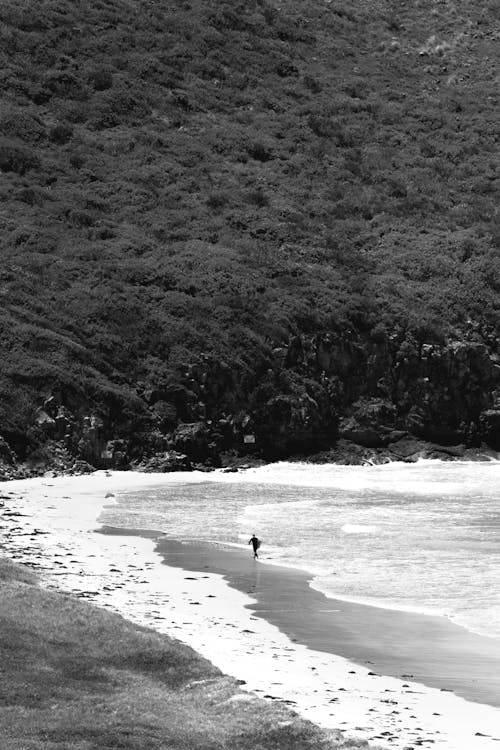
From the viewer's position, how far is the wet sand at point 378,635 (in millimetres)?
17281

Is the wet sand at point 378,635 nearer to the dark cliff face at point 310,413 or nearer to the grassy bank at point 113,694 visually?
the grassy bank at point 113,694

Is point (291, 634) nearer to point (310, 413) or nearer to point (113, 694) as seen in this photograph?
point (113, 694)

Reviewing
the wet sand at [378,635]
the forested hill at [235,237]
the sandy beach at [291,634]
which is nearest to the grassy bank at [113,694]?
the sandy beach at [291,634]

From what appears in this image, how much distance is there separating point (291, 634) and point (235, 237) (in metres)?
45.2

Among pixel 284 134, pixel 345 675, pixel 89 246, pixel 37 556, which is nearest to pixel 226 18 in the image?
pixel 284 134

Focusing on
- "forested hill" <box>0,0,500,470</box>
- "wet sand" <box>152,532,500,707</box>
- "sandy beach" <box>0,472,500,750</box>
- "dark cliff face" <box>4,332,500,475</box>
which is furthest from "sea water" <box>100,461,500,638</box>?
"forested hill" <box>0,0,500,470</box>

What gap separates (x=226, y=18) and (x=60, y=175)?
33.6 meters

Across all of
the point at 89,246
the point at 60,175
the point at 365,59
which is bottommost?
the point at 89,246

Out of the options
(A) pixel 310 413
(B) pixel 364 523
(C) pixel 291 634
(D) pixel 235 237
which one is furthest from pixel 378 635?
(D) pixel 235 237

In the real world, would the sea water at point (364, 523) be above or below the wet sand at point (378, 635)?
above

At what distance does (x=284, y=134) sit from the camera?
81.8m

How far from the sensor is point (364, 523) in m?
34.2

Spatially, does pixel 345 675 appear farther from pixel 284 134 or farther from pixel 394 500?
pixel 284 134

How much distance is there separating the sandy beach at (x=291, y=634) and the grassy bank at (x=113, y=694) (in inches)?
37.5
